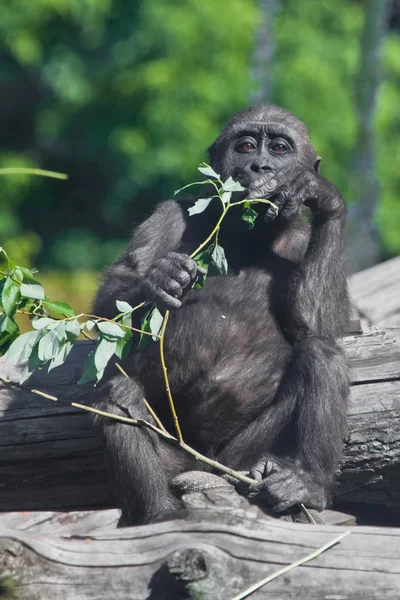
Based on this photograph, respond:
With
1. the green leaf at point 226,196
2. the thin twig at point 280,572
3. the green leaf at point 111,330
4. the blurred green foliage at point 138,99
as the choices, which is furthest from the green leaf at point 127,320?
the blurred green foliage at point 138,99

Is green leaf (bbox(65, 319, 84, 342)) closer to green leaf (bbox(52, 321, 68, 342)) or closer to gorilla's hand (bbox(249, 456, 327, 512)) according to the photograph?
green leaf (bbox(52, 321, 68, 342))

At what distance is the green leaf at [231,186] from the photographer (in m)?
4.28

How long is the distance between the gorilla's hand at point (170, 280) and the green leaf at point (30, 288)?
526mm

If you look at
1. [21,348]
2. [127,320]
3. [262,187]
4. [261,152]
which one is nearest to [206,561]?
[21,348]

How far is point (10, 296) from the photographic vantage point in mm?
3752

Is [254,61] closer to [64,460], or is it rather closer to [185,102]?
[185,102]

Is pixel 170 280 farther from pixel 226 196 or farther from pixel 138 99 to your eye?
pixel 138 99

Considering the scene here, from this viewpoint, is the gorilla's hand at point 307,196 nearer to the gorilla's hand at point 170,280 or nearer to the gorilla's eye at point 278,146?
the gorilla's eye at point 278,146

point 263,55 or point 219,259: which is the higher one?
point 263,55

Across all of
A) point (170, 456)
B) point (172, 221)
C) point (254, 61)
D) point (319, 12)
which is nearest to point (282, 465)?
point (170, 456)

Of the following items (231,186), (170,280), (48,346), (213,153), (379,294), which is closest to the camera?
(48,346)

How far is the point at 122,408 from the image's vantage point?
13.5 ft

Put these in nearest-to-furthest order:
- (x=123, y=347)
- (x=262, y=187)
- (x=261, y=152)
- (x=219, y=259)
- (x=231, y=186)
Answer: (x=123, y=347), (x=219, y=259), (x=231, y=186), (x=262, y=187), (x=261, y=152)

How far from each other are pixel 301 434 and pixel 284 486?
31cm
